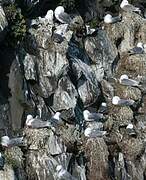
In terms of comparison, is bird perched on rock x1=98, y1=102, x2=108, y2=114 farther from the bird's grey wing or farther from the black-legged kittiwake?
the bird's grey wing

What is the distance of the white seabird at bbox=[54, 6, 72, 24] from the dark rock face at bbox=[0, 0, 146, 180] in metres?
0.35

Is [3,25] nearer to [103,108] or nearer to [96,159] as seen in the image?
[96,159]

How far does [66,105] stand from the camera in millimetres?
20938

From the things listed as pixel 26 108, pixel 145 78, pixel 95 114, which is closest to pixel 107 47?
pixel 145 78

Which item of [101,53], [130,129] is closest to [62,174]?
[130,129]

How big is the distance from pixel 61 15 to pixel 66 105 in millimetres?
2709

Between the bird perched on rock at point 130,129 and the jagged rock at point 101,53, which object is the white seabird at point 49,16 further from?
the bird perched on rock at point 130,129

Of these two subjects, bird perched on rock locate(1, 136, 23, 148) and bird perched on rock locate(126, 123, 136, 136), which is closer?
bird perched on rock locate(1, 136, 23, 148)

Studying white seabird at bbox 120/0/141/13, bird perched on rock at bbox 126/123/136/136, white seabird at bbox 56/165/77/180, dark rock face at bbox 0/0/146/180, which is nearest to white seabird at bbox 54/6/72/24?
dark rock face at bbox 0/0/146/180

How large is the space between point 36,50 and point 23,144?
296cm

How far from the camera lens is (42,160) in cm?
1909

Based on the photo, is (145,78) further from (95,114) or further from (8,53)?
(8,53)

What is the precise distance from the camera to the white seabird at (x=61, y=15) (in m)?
22.1

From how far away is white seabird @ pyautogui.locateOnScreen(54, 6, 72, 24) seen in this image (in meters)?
22.1
